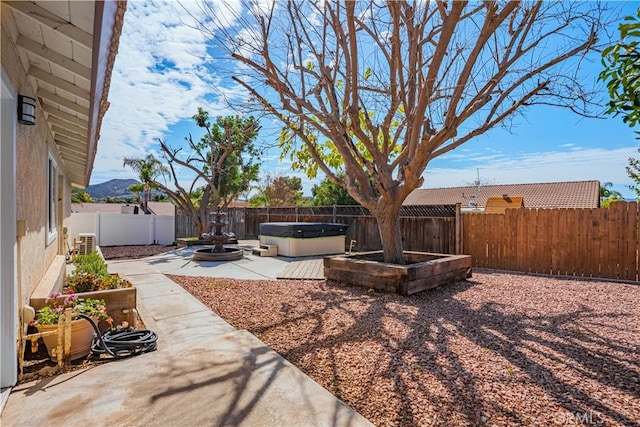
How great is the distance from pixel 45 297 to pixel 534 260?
9.23 m

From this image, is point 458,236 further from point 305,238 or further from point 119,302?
point 119,302

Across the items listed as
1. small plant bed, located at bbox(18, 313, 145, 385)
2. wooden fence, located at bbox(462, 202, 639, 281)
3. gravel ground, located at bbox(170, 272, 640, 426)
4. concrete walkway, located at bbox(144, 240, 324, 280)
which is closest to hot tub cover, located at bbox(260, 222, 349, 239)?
concrete walkway, located at bbox(144, 240, 324, 280)

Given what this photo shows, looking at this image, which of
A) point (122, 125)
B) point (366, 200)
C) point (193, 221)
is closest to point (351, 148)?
point (366, 200)

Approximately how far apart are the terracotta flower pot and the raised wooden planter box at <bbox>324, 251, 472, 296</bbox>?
13.5 ft

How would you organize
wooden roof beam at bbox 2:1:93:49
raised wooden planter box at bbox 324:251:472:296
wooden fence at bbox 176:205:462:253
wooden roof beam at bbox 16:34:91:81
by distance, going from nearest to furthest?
wooden roof beam at bbox 2:1:93:49 → wooden roof beam at bbox 16:34:91:81 → raised wooden planter box at bbox 324:251:472:296 → wooden fence at bbox 176:205:462:253

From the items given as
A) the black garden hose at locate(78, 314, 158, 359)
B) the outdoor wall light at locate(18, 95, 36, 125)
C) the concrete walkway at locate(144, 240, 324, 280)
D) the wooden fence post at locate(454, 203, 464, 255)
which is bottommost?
the concrete walkway at locate(144, 240, 324, 280)

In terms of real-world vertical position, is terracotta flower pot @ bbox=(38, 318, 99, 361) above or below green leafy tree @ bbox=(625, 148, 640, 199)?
below

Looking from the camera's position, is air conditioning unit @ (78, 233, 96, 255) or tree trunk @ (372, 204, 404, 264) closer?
tree trunk @ (372, 204, 404, 264)

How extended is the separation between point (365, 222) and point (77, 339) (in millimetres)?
9938

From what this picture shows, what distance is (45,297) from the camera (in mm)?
3344

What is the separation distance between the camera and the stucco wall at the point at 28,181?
2.63 m

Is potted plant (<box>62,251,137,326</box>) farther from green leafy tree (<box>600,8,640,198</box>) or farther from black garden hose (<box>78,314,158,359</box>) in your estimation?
green leafy tree (<box>600,8,640,198</box>)

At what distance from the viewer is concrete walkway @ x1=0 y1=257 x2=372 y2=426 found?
6.92 ft

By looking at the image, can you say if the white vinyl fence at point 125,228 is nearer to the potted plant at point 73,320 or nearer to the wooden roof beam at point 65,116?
the wooden roof beam at point 65,116
